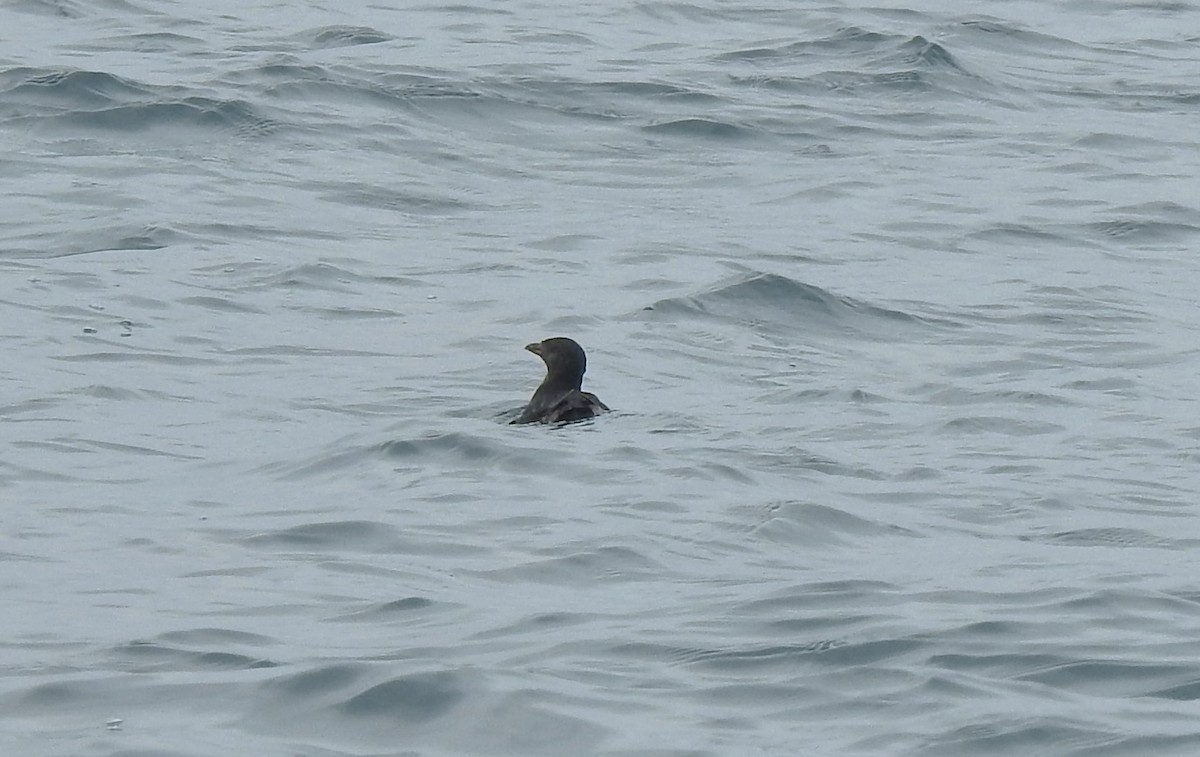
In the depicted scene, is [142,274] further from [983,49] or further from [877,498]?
[983,49]

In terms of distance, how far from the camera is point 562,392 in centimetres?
1001

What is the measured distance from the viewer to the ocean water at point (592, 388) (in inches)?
244

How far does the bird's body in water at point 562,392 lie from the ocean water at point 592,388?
0.09 m

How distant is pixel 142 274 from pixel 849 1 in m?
12.9

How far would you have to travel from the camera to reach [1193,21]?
80.5 ft

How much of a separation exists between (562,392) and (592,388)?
3.31 ft

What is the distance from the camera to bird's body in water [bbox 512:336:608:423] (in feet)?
32.4

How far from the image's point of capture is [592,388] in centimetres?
1101

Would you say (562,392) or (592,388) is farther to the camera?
(592,388)

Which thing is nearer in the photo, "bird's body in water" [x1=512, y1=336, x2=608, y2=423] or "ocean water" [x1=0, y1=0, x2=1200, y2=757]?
"ocean water" [x1=0, y1=0, x2=1200, y2=757]

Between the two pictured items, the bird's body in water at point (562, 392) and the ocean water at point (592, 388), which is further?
the bird's body in water at point (562, 392)

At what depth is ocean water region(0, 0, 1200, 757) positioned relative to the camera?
20.3 feet

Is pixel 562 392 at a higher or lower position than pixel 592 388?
higher

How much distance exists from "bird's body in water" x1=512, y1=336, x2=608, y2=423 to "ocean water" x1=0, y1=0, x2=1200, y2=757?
0.31ft
